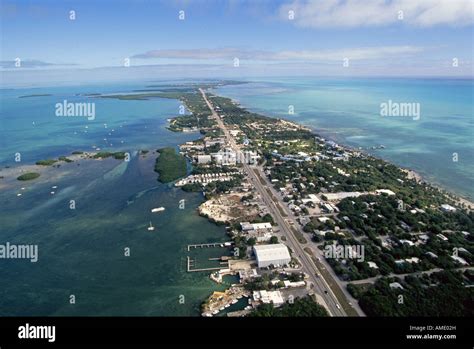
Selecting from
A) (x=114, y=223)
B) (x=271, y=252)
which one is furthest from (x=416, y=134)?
(x=114, y=223)

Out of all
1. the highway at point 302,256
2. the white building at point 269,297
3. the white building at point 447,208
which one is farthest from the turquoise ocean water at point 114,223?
the white building at point 447,208

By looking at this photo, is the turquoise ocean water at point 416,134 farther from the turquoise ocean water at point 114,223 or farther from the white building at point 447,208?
the white building at point 447,208

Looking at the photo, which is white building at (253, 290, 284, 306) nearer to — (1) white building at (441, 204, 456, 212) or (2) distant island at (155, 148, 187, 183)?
(1) white building at (441, 204, 456, 212)

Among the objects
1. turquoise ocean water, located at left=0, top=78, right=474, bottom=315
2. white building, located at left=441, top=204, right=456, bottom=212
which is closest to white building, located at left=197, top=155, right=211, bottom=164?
turquoise ocean water, located at left=0, top=78, right=474, bottom=315

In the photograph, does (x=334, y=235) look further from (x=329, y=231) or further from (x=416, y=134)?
(x=416, y=134)

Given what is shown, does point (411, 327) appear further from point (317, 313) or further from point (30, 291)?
point (30, 291)

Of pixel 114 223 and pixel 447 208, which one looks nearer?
pixel 114 223
